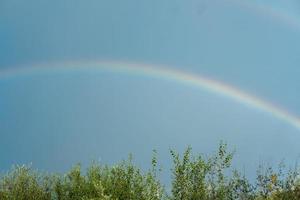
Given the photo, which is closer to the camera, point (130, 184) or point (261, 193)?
point (130, 184)

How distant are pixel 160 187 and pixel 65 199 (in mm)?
4775

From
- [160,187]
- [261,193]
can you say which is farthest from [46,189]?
[261,193]

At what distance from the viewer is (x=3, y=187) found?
114ft

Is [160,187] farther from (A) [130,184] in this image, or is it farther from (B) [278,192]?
(B) [278,192]

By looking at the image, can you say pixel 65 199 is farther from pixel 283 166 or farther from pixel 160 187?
pixel 283 166

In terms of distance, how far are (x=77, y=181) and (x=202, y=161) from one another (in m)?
6.41

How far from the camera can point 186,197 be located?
33562 mm

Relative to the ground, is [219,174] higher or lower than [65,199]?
higher

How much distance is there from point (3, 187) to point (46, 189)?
2159 mm

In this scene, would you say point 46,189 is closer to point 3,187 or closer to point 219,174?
point 3,187

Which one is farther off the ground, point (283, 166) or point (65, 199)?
point (283, 166)

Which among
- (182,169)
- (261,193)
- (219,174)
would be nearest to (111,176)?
(182,169)

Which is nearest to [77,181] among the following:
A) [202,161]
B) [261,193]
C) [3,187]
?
[3,187]

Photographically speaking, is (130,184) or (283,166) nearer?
(130,184)
